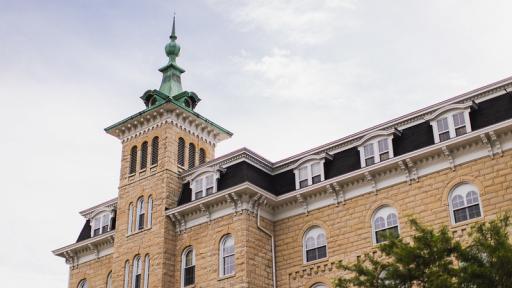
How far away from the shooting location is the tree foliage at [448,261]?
1875 cm

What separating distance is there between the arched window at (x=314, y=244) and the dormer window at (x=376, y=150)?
384 centimetres

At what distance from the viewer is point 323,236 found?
104 feet

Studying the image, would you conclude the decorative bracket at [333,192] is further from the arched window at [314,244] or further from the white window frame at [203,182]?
the white window frame at [203,182]

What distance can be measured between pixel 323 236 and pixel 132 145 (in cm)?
1406

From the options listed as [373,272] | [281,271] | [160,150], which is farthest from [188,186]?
[373,272]

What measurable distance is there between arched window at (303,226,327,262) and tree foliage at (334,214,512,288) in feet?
31.9

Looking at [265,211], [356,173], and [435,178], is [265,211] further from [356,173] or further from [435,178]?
[435,178]

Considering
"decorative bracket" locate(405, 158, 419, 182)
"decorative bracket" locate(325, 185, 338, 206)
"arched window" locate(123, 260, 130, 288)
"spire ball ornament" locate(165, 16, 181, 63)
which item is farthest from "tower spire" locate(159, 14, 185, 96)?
"decorative bracket" locate(405, 158, 419, 182)

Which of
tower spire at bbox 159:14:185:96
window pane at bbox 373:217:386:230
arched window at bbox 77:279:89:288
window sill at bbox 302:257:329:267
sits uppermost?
tower spire at bbox 159:14:185:96

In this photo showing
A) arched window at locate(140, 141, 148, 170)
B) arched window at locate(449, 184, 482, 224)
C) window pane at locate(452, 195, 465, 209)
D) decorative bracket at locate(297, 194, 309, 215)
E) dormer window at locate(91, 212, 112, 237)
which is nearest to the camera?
arched window at locate(449, 184, 482, 224)

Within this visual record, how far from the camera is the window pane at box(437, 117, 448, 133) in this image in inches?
1147

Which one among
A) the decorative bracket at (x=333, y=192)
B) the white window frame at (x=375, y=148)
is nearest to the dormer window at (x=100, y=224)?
the decorative bracket at (x=333, y=192)

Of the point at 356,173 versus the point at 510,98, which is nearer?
the point at 510,98

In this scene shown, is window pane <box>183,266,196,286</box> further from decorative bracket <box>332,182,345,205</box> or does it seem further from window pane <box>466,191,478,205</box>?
window pane <box>466,191,478,205</box>
